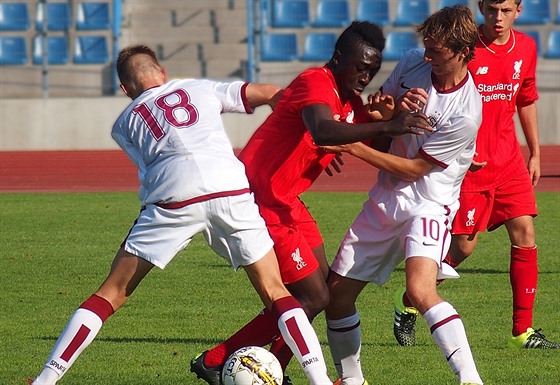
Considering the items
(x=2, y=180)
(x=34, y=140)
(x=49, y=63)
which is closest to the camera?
(x=2, y=180)

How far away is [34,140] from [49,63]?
10.9 feet

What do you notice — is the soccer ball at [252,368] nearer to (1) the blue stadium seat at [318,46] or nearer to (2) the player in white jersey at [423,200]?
(2) the player in white jersey at [423,200]

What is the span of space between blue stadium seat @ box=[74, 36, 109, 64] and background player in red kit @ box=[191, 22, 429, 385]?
20.2 metres

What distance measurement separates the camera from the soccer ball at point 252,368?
210 inches

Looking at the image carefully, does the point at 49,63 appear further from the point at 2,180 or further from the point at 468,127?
the point at 468,127

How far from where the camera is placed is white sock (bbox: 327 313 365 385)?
19.1 feet

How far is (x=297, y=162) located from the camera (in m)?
5.70

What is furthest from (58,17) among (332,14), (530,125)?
(530,125)

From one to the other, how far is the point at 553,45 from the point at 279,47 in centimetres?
604

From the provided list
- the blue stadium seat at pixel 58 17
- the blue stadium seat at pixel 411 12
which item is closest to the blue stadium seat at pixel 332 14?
the blue stadium seat at pixel 411 12

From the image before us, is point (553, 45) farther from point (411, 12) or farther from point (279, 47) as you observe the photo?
point (279, 47)

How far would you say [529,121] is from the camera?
742cm

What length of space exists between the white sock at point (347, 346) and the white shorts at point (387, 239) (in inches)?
10.1

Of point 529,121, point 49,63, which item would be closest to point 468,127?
point 529,121
